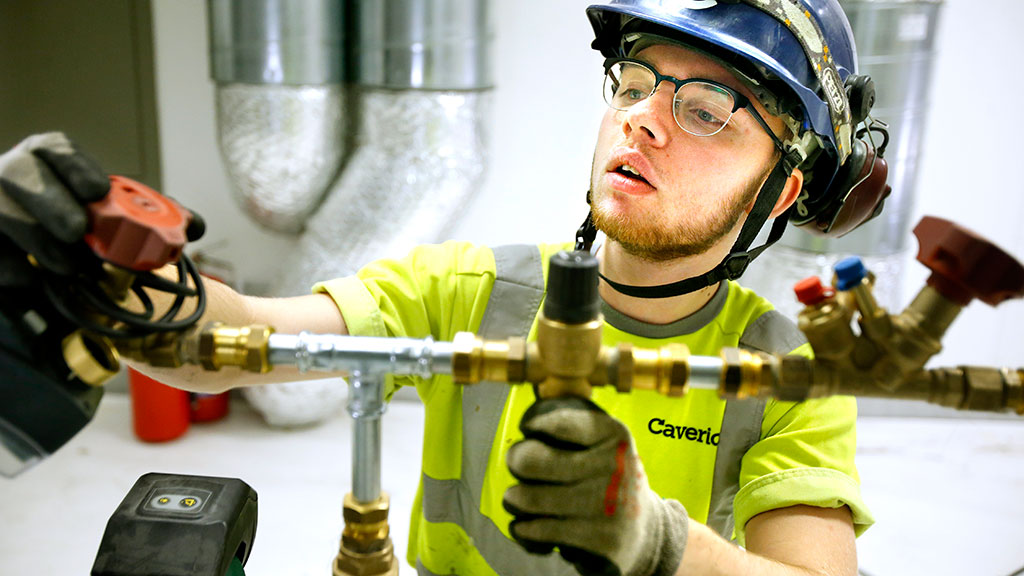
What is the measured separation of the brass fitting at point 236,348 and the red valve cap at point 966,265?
60 centimetres

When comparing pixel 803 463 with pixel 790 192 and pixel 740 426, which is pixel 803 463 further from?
pixel 790 192

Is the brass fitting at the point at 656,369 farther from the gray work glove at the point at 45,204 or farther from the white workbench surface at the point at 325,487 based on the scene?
the white workbench surface at the point at 325,487

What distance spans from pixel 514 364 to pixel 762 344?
539 millimetres

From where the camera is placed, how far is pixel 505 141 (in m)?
2.51

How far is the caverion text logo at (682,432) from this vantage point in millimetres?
1111

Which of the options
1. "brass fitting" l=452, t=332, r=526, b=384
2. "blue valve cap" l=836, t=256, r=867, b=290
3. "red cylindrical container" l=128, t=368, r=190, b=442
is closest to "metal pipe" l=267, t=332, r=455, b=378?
"brass fitting" l=452, t=332, r=526, b=384

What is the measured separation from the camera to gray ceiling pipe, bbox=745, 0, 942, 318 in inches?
78.7

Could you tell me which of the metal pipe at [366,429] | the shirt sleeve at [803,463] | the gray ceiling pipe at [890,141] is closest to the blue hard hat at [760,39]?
the shirt sleeve at [803,463]

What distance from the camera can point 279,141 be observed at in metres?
2.17

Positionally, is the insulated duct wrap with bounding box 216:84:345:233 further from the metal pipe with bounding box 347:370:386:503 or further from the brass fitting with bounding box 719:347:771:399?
the brass fitting with bounding box 719:347:771:399

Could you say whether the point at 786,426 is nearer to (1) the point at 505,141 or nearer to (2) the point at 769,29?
(2) the point at 769,29

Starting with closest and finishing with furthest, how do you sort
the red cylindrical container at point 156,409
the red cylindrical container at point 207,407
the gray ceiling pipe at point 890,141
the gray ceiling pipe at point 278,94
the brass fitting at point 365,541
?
A: the brass fitting at point 365,541, the gray ceiling pipe at point 890,141, the gray ceiling pipe at point 278,94, the red cylindrical container at point 156,409, the red cylindrical container at point 207,407

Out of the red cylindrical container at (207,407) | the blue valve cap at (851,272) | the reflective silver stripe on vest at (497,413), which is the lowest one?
the red cylindrical container at (207,407)

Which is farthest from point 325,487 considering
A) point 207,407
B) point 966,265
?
point 966,265
